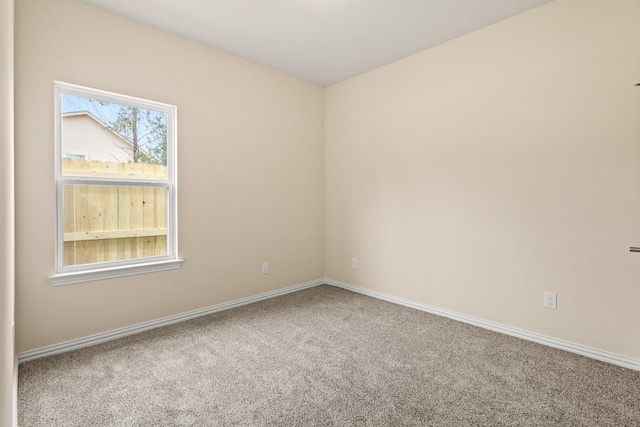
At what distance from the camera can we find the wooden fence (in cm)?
241

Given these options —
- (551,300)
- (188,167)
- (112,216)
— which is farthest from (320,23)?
(551,300)

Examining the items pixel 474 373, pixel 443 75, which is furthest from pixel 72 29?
pixel 474 373

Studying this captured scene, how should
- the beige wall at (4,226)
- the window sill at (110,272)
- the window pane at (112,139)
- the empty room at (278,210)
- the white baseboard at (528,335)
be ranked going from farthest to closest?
the window pane at (112,139), the window sill at (110,272), the white baseboard at (528,335), the empty room at (278,210), the beige wall at (4,226)

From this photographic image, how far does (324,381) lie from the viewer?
1941 millimetres

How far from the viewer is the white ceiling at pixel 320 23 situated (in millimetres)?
2422

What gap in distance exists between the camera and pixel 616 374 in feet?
6.68

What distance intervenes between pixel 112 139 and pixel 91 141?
5.9 inches

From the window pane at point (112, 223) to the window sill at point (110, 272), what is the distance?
0.40 feet

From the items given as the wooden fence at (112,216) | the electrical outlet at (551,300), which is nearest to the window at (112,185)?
the wooden fence at (112,216)

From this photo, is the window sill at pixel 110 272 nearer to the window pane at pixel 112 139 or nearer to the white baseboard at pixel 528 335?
the window pane at pixel 112 139

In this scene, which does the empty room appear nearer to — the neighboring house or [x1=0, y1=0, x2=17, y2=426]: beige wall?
the neighboring house

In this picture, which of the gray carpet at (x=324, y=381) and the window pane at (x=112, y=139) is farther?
the window pane at (x=112, y=139)

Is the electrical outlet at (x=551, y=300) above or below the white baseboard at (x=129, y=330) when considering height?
above

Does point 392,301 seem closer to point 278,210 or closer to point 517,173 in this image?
point 278,210
